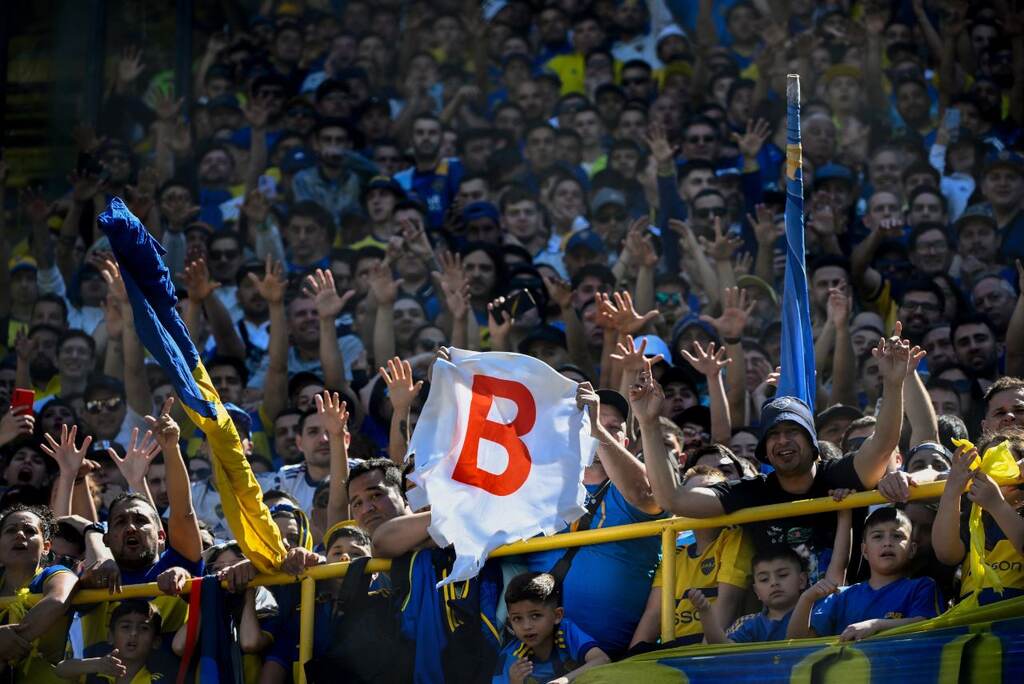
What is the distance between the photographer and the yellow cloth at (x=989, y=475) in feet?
18.9

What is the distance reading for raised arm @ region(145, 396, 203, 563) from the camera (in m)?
7.50

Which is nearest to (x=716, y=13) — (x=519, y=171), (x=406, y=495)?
(x=519, y=171)

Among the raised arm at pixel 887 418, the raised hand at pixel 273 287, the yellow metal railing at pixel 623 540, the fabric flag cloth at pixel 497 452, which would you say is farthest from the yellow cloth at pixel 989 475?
the raised hand at pixel 273 287

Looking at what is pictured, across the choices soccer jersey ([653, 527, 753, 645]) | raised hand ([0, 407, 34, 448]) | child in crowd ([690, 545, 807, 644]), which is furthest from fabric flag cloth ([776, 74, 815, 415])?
raised hand ([0, 407, 34, 448])

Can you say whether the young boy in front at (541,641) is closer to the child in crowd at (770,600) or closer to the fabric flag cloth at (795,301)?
the child in crowd at (770,600)

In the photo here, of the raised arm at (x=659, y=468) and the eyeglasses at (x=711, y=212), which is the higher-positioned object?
the eyeglasses at (x=711, y=212)

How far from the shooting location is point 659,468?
257 inches

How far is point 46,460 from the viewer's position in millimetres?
9477

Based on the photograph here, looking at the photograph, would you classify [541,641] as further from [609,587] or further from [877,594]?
[877,594]

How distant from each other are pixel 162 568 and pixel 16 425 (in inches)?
71.8

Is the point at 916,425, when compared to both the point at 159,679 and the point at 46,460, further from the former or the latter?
the point at 46,460

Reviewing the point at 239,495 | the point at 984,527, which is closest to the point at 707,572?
the point at 984,527

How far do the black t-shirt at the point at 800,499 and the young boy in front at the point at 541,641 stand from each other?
2.31 ft

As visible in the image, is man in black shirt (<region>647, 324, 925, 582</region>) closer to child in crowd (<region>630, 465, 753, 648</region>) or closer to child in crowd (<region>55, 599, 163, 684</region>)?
child in crowd (<region>630, 465, 753, 648</region>)
